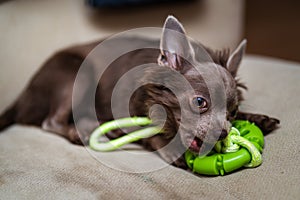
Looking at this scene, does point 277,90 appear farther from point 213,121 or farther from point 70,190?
point 70,190

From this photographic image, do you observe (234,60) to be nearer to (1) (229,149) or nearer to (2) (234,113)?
(2) (234,113)

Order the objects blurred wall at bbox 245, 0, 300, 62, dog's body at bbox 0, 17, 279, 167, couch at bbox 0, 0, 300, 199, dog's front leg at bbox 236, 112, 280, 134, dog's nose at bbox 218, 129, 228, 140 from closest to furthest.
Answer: couch at bbox 0, 0, 300, 199
dog's nose at bbox 218, 129, 228, 140
dog's body at bbox 0, 17, 279, 167
dog's front leg at bbox 236, 112, 280, 134
blurred wall at bbox 245, 0, 300, 62

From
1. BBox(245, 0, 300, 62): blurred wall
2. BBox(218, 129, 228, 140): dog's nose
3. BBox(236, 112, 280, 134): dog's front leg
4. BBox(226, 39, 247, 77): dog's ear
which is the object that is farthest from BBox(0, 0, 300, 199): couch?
BBox(245, 0, 300, 62): blurred wall

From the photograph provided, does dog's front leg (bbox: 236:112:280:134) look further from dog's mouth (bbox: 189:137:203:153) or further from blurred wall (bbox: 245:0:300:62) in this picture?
blurred wall (bbox: 245:0:300:62)

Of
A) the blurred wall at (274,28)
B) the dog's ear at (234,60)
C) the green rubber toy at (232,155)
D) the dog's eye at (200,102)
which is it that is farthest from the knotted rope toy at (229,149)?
the blurred wall at (274,28)

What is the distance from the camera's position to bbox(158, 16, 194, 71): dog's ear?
1.71 metres

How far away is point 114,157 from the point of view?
5.81 feet

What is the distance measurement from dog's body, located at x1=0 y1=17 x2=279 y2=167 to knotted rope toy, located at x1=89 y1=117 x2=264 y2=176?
0.18 feet

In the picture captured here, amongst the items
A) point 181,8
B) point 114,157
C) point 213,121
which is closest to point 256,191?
point 213,121

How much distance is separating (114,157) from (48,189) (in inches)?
15.1

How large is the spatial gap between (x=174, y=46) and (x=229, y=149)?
518 millimetres

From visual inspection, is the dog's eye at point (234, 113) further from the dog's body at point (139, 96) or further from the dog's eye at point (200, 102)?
the dog's eye at point (200, 102)

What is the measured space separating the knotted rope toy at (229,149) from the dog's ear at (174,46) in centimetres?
31

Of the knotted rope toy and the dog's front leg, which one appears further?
the dog's front leg
